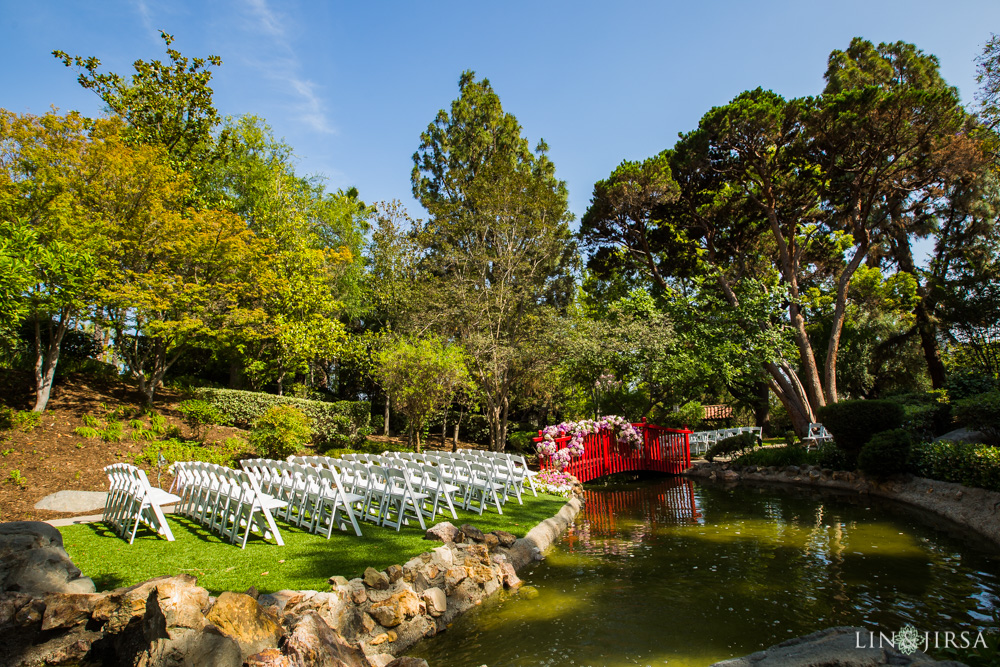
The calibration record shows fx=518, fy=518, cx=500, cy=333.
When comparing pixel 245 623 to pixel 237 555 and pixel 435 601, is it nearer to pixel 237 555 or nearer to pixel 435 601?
pixel 435 601

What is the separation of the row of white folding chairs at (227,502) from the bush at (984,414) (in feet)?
43.8

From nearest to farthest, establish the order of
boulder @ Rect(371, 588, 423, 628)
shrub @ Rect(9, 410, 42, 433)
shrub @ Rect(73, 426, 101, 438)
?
boulder @ Rect(371, 588, 423, 628) → shrub @ Rect(9, 410, 42, 433) → shrub @ Rect(73, 426, 101, 438)

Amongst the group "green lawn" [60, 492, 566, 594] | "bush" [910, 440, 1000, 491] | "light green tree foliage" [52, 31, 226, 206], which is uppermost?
"light green tree foliage" [52, 31, 226, 206]

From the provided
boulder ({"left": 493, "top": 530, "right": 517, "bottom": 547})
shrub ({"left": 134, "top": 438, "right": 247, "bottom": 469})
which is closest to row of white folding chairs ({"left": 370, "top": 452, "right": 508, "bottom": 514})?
boulder ({"left": 493, "top": 530, "right": 517, "bottom": 547})

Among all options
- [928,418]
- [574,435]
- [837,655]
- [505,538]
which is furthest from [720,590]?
[928,418]

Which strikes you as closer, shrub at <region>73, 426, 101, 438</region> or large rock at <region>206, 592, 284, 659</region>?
large rock at <region>206, 592, 284, 659</region>

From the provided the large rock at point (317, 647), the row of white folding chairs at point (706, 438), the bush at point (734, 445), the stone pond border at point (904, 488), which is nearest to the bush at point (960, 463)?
the stone pond border at point (904, 488)

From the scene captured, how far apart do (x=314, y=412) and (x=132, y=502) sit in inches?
379

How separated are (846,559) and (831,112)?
47.6ft

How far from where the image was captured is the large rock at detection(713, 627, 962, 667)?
3.03 metres

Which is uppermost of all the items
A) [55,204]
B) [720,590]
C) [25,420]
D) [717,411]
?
[55,204]

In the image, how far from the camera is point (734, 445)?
18.8 metres

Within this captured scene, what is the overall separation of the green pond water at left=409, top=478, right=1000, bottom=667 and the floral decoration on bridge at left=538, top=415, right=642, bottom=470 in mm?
3149

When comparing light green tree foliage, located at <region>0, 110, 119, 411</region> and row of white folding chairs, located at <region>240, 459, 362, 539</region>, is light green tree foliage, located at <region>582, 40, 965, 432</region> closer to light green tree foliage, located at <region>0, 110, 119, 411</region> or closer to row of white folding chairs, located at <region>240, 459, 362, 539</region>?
row of white folding chairs, located at <region>240, 459, 362, 539</region>
